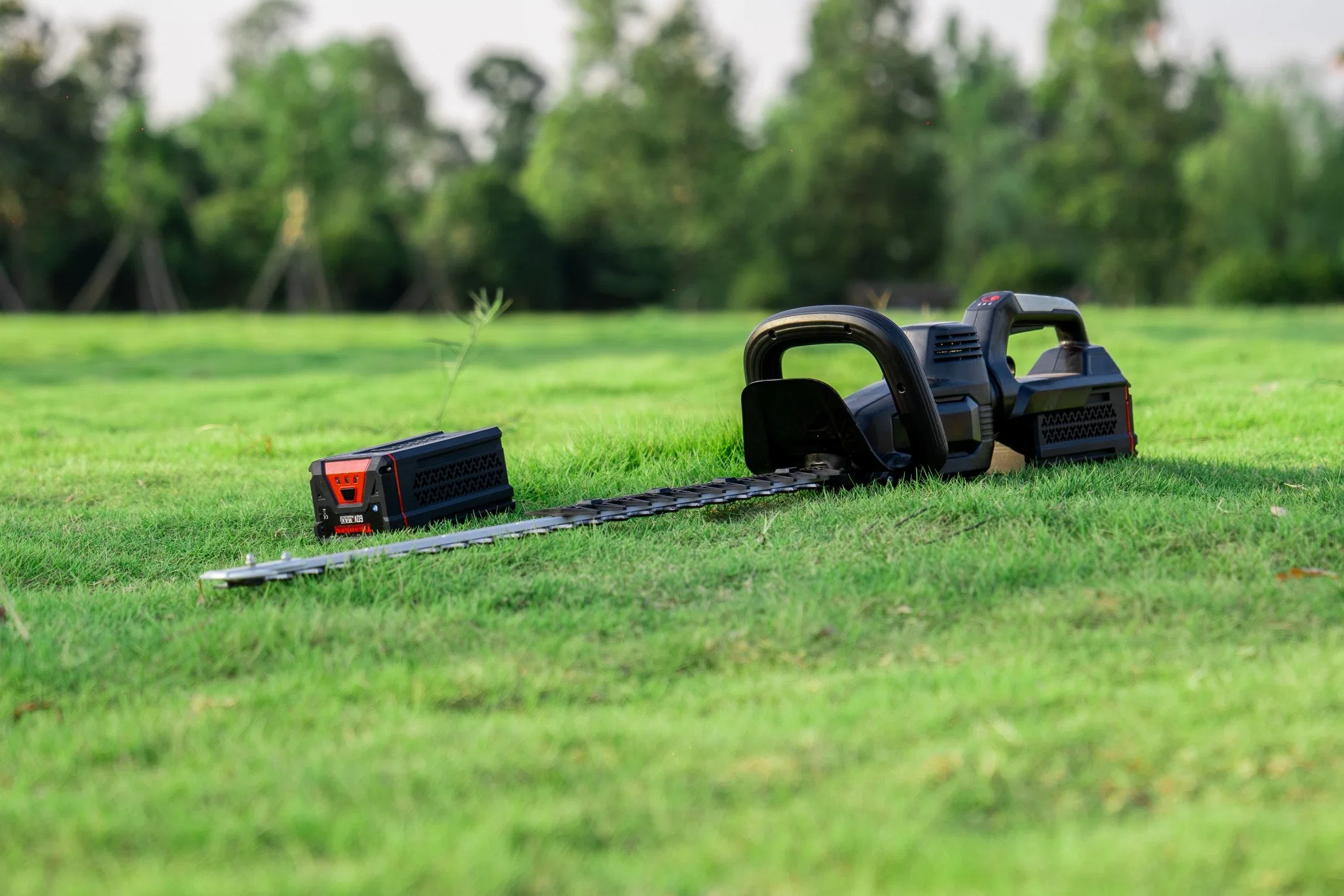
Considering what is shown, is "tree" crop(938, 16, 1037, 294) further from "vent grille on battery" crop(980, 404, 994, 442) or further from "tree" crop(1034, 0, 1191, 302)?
"vent grille on battery" crop(980, 404, 994, 442)

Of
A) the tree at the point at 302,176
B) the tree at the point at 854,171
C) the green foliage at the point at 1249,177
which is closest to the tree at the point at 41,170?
the tree at the point at 302,176

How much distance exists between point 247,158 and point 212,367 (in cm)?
3548

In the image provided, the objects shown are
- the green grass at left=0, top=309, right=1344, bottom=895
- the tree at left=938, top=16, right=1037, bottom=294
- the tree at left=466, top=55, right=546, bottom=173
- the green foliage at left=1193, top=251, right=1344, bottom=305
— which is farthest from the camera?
the tree at left=466, top=55, right=546, bottom=173

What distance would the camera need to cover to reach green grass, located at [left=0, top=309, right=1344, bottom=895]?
1988 mm

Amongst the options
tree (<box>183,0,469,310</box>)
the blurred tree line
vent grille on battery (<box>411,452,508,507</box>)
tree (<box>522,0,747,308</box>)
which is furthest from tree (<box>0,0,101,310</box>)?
vent grille on battery (<box>411,452,508,507</box>)

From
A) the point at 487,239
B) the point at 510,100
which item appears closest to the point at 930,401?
the point at 487,239

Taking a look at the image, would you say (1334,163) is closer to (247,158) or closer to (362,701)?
(247,158)

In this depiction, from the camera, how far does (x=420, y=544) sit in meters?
3.90

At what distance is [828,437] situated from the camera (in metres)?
4.77

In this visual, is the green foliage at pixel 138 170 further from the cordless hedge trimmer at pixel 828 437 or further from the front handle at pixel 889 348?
the front handle at pixel 889 348

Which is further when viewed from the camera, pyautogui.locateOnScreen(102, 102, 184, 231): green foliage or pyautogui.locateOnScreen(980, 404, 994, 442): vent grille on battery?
pyautogui.locateOnScreen(102, 102, 184, 231): green foliage

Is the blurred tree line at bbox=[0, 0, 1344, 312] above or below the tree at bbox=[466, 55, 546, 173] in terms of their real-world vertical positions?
below

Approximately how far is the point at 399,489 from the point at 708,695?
2.08m

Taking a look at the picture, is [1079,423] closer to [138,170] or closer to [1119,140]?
[138,170]
